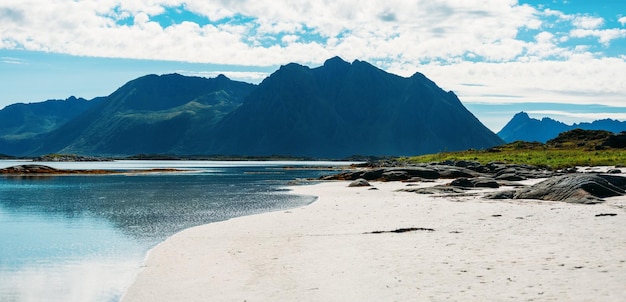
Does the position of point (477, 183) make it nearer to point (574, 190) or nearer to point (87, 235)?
point (574, 190)

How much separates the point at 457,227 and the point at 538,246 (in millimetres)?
6119

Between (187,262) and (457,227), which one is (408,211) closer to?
(457,227)

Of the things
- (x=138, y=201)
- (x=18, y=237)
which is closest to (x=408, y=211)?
(x=18, y=237)

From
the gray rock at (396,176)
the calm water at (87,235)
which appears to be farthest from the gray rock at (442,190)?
the gray rock at (396,176)

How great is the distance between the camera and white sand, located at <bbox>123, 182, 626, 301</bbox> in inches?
562

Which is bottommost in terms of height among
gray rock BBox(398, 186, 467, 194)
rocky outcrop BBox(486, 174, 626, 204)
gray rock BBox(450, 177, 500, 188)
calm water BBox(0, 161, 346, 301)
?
calm water BBox(0, 161, 346, 301)

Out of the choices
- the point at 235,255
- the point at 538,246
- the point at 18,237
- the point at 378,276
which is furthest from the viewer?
the point at 18,237

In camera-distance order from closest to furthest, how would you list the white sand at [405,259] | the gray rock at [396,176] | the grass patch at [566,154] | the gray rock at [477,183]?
the white sand at [405,259], the gray rock at [477,183], the gray rock at [396,176], the grass patch at [566,154]

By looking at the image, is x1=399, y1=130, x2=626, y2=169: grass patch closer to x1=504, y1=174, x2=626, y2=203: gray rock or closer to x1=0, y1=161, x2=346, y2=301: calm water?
x1=504, y1=174, x2=626, y2=203: gray rock

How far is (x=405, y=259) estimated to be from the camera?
61.0 feet

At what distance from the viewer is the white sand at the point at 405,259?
562 inches

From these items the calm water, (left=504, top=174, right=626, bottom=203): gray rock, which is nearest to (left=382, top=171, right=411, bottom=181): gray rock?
the calm water

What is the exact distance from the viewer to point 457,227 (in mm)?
25438

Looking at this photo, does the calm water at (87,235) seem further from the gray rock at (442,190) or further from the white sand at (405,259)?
the gray rock at (442,190)
